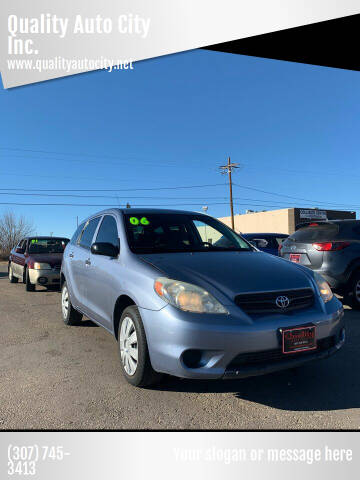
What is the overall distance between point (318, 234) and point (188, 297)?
14.8ft

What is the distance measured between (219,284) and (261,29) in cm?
499

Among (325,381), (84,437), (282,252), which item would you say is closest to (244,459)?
(84,437)

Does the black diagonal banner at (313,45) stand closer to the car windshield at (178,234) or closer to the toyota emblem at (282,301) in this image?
the car windshield at (178,234)

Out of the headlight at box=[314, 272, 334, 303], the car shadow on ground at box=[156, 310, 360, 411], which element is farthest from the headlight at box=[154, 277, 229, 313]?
the headlight at box=[314, 272, 334, 303]

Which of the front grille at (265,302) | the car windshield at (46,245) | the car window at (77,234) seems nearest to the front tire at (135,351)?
the front grille at (265,302)

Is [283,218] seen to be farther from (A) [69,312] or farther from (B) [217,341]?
(B) [217,341]

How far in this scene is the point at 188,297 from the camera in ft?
8.41

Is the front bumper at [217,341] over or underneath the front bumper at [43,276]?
over

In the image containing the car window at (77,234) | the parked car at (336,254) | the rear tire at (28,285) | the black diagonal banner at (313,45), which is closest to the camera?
the car window at (77,234)

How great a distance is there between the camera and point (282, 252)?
6.93m

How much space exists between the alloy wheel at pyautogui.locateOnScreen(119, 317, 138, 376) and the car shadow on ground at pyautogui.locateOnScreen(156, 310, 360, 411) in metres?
0.30

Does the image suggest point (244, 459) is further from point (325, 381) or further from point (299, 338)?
point (325, 381)

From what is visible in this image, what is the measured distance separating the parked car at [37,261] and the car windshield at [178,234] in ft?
19.2

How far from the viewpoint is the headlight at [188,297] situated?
2.52 m
